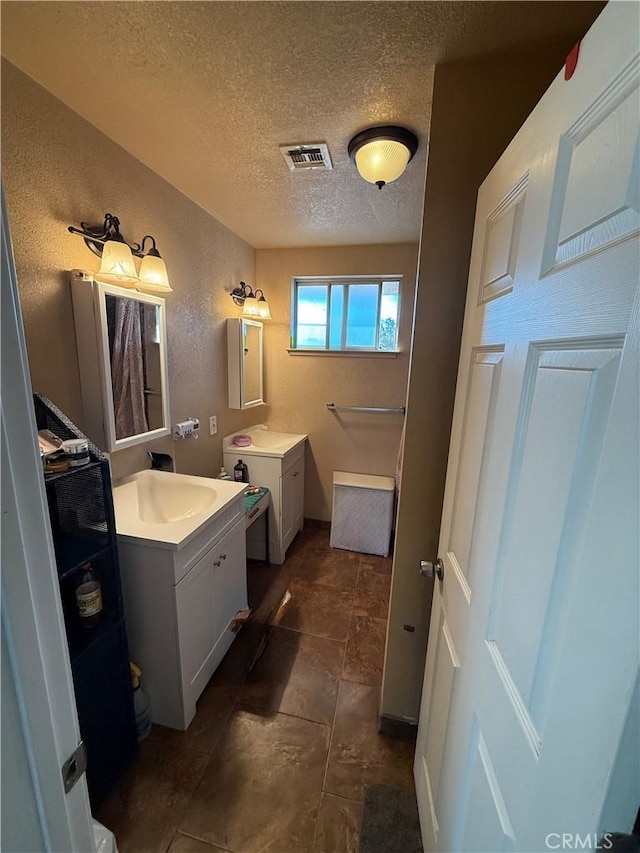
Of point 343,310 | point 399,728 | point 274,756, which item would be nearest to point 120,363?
point 274,756

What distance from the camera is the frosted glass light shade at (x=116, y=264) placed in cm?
133

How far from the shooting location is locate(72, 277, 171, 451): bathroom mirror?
52.4 inches

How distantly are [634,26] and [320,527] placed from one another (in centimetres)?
310

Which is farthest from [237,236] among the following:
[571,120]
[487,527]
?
[487,527]

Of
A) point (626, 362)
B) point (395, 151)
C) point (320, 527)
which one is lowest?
point (320, 527)

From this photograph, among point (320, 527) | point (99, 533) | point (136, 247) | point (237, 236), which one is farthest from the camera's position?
point (320, 527)

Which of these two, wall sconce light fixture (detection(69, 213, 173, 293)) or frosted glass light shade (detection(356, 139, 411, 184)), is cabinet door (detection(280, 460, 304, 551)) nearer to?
wall sconce light fixture (detection(69, 213, 173, 293))

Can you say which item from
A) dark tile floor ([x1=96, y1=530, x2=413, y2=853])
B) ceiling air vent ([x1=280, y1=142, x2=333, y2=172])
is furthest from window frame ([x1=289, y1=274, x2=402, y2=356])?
dark tile floor ([x1=96, y1=530, x2=413, y2=853])

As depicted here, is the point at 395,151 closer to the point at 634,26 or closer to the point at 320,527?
the point at 634,26

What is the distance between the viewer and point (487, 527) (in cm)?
70

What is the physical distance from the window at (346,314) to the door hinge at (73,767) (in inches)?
104

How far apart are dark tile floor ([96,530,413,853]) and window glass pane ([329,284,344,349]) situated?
2.14m

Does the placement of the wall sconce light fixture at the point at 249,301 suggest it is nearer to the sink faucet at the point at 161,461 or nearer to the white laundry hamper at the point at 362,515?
the sink faucet at the point at 161,461

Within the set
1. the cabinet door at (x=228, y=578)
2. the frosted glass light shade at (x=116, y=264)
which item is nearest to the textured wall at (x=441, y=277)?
the cabinet door at (x=228, y=578)
